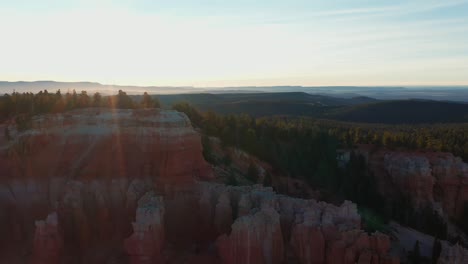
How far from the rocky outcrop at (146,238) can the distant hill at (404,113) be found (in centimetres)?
9066

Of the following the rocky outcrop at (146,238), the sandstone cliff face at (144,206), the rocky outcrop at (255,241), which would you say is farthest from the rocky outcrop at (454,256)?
the rocky outcrop at (146,238)

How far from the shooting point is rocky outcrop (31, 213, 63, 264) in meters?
21.0

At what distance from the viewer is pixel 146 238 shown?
2020 cm

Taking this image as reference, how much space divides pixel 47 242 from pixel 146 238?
448 cm

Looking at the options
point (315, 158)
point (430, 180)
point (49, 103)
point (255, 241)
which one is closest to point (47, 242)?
point (255, 241)

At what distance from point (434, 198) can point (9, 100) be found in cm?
3680

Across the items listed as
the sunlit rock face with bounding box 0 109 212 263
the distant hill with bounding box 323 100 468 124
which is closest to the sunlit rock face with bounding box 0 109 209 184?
the sunlit rock face with bounding box 0 109 212 263

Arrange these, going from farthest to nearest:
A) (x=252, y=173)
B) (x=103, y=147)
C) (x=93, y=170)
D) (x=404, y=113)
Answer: (x=404, y=113), (x=252, y=173), (x=103, y=147), (x=93, y=170)

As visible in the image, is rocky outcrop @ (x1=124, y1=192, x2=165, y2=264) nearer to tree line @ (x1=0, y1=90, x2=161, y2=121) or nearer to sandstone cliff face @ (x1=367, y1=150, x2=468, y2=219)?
tree line @ (x1=0, y1=90, x2=161, y2=121)

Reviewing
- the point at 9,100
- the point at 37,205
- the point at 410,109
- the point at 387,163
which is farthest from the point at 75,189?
the point at 410,109

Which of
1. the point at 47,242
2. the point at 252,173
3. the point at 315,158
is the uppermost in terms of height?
the point at 47,242

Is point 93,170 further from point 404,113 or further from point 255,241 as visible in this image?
point 404,113

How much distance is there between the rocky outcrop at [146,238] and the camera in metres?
20.2

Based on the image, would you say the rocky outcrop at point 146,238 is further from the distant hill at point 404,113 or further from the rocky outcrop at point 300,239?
the distant hill at point 404,113
